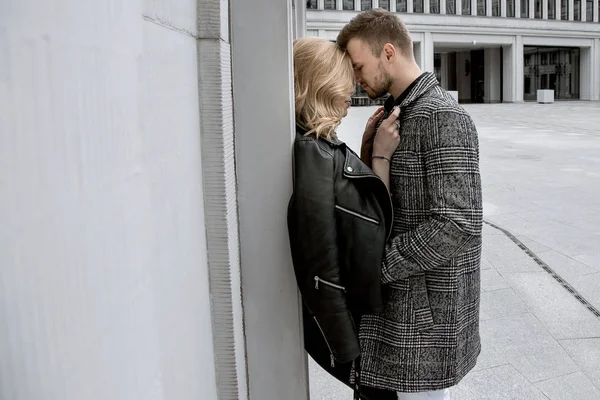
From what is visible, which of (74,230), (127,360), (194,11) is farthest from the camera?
(194,11)

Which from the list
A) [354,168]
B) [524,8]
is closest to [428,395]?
[354,168]

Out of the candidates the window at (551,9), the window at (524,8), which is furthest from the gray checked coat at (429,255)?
the window at (551,9)

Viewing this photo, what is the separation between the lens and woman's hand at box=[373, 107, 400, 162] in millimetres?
2096

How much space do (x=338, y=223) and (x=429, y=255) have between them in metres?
0.31

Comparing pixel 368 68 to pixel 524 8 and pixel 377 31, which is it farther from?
pixel 524 8

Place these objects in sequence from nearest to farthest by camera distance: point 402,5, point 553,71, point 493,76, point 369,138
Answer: point 369,138, point 402,5, point 493,76, point 553,71

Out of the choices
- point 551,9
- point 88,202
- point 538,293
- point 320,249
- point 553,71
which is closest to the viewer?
point 88,202

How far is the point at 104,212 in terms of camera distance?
0.88m

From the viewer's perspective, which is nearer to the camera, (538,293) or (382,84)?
(382,84)

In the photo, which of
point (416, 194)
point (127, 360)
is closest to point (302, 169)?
point (416, 194)

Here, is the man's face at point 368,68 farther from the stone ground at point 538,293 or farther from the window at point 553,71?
the window at point 553,71

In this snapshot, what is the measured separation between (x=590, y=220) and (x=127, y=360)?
328 inches

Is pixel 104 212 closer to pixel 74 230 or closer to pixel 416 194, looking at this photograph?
pixel 74 230

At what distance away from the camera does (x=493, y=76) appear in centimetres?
6156
